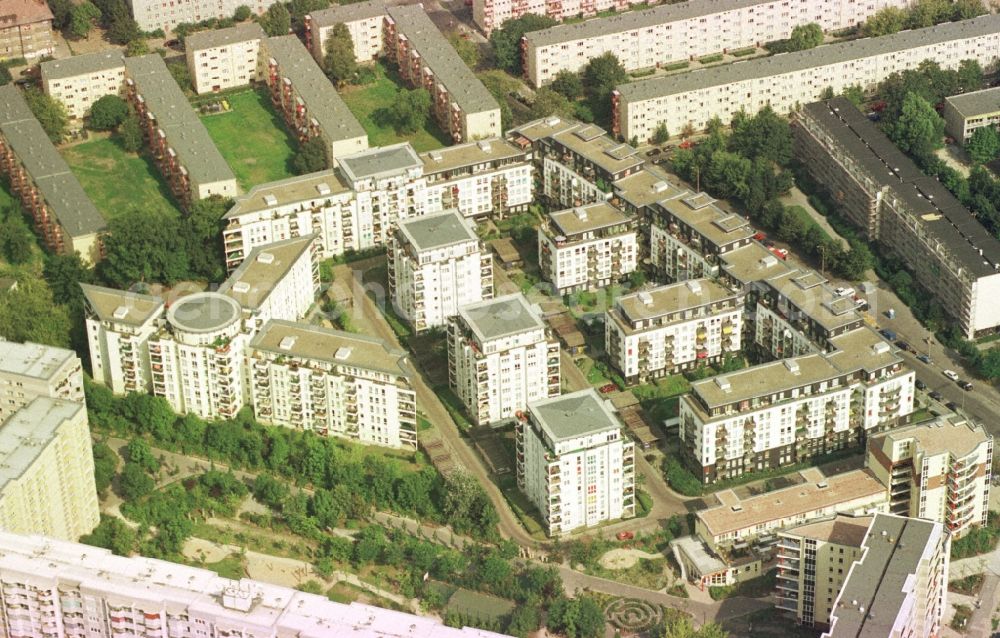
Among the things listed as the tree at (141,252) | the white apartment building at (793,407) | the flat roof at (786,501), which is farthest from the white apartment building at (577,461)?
the tree at (141,252)

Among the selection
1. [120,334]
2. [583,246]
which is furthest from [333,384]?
[583,246]

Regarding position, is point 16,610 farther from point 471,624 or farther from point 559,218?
point 559,218

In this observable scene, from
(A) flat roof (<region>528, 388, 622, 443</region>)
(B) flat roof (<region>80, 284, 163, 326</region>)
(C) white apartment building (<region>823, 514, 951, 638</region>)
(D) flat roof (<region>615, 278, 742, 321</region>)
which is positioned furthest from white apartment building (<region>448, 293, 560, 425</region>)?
(C) white apartment building (<region>823, 514, 951, 638</region>)

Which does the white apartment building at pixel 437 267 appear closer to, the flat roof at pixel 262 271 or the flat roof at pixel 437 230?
the flat roof at pixel 437 230

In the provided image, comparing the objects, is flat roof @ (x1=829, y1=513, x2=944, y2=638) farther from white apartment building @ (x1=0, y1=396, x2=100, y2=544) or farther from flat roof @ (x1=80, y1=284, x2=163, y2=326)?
flat roof @ (x1=80, y1=284, x2=163, y2=326)

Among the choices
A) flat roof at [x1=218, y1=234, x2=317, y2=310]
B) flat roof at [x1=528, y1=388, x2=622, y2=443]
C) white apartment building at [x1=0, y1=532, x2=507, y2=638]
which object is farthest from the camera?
flat roof at [x1=218, y1=234, x2=317, y2=310]

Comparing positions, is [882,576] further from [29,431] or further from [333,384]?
[29,431]
